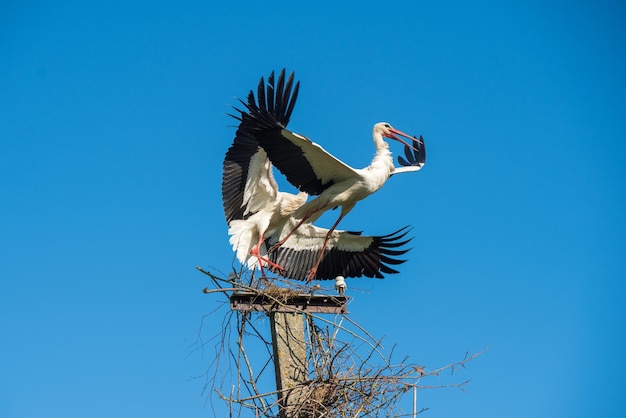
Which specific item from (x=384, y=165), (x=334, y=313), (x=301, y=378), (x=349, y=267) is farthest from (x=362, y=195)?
(x=301, y=378)

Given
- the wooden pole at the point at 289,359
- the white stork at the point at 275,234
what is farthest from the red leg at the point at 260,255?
the wooden pole at the point at 289,359

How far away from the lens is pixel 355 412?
21.2 feet

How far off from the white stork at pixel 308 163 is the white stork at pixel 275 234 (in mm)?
161

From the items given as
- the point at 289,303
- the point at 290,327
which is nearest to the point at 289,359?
the point at 290,327

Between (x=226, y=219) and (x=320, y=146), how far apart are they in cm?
177

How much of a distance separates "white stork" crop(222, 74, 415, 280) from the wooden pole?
94.6 inches

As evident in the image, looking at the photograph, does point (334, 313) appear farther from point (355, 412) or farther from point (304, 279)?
point (304, 279)

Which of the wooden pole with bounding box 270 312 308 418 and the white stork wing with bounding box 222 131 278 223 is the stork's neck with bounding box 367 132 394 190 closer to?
the white stork wing with bounding box 222 131 278 223

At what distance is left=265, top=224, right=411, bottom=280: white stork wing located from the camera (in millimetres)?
10023

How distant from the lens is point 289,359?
22.7 feet

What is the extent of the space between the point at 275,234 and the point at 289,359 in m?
3.36

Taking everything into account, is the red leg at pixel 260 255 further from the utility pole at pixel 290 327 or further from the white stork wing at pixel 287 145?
the utility pole at pixel 290 327

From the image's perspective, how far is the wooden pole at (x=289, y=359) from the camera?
21.5 feet

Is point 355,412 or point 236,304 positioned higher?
point 236,304
